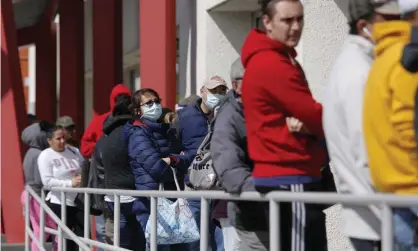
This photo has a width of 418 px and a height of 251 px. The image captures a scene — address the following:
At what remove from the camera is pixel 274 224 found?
15.7ft

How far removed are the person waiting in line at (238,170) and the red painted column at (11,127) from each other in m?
10.1

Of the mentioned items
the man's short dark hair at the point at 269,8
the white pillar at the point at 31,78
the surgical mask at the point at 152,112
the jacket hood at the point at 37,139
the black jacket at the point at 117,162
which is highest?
the white pillar at the point at 31,78

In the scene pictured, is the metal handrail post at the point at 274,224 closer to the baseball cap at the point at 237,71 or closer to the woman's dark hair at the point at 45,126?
the baseball cap at the point at 237,71

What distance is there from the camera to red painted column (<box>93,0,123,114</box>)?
1648 cm

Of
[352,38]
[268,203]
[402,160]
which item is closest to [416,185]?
[402,160]

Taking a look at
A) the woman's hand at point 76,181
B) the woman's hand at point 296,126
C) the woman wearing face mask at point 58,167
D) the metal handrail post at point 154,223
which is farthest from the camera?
the woman wearing face mask at point 58,167

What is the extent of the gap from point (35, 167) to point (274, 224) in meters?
6.91

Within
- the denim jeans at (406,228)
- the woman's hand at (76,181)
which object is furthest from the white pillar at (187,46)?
the denim jeans at (406,228)

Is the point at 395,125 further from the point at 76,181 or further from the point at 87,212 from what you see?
the point at 76,181

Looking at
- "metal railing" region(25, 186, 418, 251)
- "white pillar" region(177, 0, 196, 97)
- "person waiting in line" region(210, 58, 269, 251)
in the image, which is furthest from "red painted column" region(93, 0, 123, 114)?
"person waiting in line" region(210, 58, 269, 251)

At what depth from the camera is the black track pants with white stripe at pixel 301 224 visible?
490cm

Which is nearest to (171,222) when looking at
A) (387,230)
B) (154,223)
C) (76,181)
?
(154,223)

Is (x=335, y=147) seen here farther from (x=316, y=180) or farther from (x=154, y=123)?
(x=154, y=123)

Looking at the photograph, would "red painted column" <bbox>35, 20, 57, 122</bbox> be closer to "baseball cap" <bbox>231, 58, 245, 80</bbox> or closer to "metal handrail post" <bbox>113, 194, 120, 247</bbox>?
"metal handrail post" <bbox>113, 194, 120, 247</bbox>
